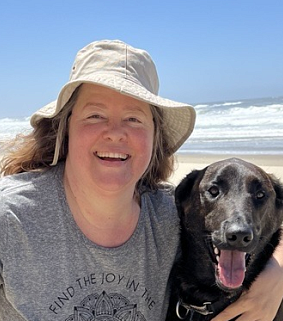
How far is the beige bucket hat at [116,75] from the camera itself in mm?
2416

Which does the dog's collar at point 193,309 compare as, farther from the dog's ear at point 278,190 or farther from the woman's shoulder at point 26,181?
the woman's shoulder at point 26,181

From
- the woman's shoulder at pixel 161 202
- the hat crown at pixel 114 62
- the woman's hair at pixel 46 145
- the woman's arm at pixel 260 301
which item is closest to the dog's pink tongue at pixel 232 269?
the woman's arm at pixel 260 301

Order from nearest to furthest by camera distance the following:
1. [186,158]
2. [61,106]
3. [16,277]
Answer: [16,277], [61,106], [186,158]

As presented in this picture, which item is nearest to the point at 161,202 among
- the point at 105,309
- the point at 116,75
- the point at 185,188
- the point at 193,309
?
the point at 185,188

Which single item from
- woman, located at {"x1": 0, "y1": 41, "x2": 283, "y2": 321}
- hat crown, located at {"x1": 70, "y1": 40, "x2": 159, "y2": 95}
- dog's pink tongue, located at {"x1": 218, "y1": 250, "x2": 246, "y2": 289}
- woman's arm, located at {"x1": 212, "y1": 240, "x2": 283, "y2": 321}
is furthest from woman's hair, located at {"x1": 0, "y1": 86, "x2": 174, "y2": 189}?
woman's arm, located at {"x1": 212, "y1": 240, "x2": 283, "y2": 321}

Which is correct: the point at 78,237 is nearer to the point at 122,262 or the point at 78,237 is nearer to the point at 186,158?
the point at 122,262

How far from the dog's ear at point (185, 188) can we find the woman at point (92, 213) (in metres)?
0.34

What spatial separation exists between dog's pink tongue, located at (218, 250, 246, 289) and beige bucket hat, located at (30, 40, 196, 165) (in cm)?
85

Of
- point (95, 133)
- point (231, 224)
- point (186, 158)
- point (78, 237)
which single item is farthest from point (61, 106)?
point (186, 158)

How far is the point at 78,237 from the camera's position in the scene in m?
2.53

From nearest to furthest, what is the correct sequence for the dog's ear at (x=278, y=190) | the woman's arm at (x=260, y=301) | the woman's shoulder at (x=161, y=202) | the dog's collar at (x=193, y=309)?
the woman's arm at (x=260, y=301)
the dog's collar at (x=193, y=309)
the woman's shoulder at (x=161, y=202)
the dog's ear at (x=278, y=190)

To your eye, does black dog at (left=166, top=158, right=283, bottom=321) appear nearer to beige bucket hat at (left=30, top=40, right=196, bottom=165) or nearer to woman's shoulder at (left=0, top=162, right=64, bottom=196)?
beige bucket hat at (left=30, top=40, right=196, bottom=165)

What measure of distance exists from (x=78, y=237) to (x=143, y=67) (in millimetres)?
979

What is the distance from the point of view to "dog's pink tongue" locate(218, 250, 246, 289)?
248 cm
